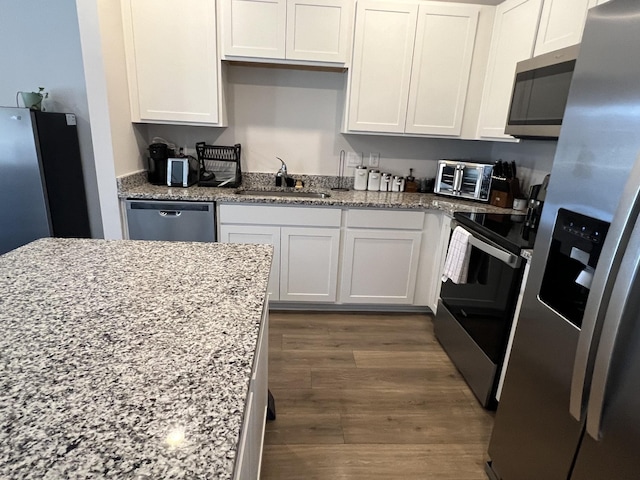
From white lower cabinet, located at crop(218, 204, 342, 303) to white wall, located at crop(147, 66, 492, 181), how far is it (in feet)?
2.22

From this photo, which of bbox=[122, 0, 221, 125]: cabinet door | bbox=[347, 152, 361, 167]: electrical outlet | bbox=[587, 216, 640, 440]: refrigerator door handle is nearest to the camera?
bbox=[587, 216, 640, 440]: refrigerator door handle

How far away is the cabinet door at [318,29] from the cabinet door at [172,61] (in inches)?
21.1

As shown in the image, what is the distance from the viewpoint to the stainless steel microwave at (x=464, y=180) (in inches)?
104

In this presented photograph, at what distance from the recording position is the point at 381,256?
8.93 feet

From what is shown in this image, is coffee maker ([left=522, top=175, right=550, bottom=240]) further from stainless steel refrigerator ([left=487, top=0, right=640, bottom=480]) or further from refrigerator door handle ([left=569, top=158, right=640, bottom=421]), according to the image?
refrigerator door handle ([left=569, top=158, right=640, bottom=421])

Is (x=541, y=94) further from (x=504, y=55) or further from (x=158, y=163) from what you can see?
(x=158, y=163)

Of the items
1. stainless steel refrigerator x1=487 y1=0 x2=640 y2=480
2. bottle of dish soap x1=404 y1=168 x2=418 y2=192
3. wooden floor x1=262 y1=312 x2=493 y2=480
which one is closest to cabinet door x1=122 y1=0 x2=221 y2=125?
bottle of dish soap x1=404 y1=168 x2=418 y2=192

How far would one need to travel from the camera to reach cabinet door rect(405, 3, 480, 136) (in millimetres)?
2529

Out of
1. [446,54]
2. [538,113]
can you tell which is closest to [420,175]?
[446,54]

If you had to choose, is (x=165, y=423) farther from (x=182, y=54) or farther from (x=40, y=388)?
(x=182, y=54)

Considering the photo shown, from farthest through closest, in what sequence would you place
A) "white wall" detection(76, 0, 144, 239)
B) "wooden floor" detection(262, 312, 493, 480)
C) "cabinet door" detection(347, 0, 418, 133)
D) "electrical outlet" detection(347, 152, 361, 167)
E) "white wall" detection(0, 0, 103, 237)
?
1. "electrical outlet" detection(347, 152, 361, 167)
2. "white wall" detection(0, 0, 103, 237)
3. "cabinet door" detection(347, 0, 418, 133)
4. "white wall" detection(76, 0, 144, 239)
5. "wooden floor" detection(262, 312, 493, 480)

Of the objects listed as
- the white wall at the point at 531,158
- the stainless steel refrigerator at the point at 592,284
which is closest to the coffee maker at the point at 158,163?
the stainless steel refrigerator at the point at 592,284

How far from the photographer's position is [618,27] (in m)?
0.93

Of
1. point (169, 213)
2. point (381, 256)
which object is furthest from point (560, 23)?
point (169, 213)
